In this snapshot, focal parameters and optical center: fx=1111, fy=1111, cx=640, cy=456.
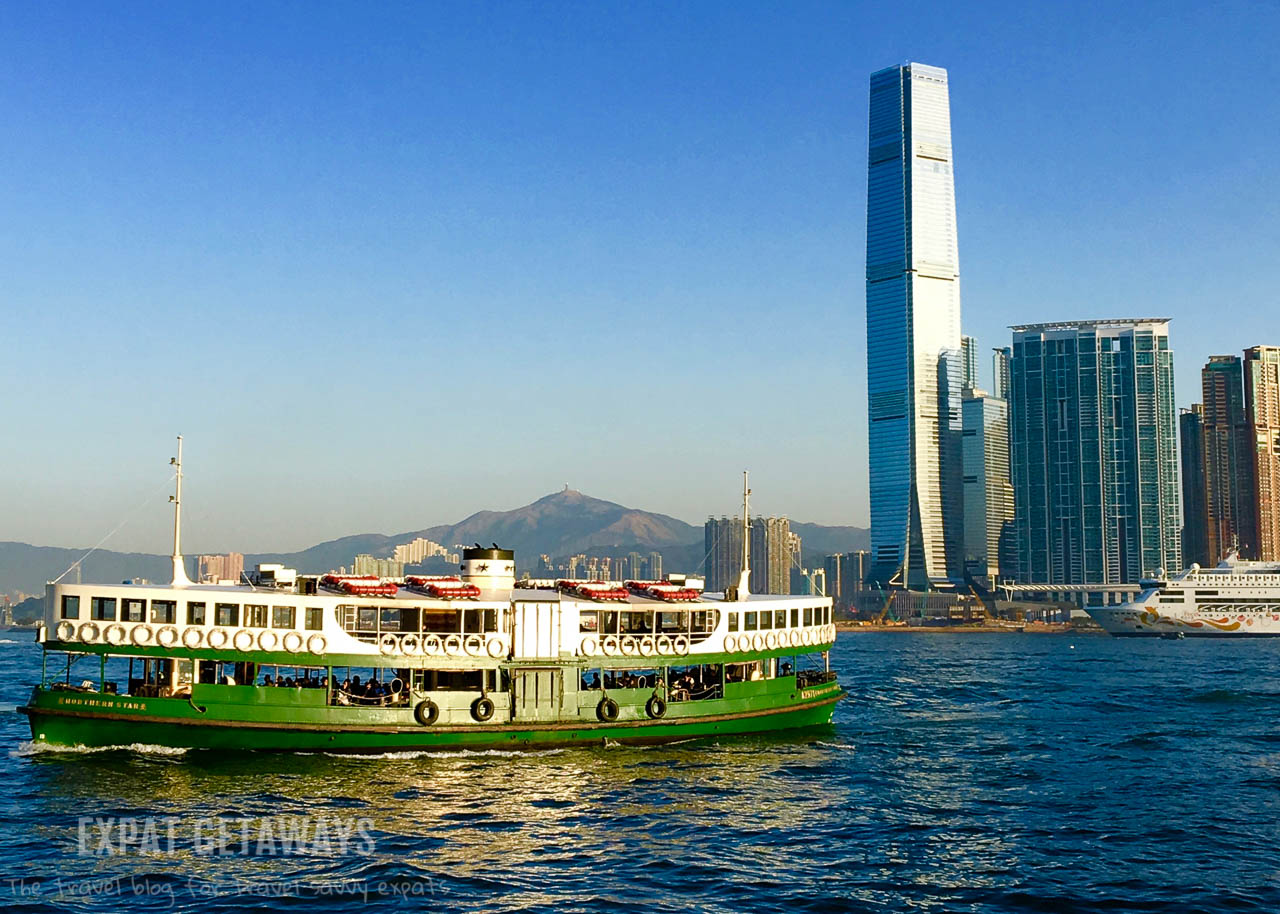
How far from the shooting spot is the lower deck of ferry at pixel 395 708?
37.6 metres

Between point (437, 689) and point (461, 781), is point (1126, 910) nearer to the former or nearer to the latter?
point (461, 781)

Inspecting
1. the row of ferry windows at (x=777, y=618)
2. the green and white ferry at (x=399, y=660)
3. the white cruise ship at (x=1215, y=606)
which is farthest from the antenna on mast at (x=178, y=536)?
the white cruise ship at (x=1215, y=606)

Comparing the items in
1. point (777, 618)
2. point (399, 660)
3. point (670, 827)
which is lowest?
point (670, 827)

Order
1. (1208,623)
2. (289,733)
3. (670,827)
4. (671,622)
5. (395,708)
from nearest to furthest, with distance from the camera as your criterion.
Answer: (670,827), (289,733), (395,708), (671,622), (1208,623)

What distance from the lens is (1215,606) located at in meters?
167

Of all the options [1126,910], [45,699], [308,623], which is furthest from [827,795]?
[45,699]

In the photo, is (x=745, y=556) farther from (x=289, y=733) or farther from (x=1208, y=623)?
(x=1208, y=623)

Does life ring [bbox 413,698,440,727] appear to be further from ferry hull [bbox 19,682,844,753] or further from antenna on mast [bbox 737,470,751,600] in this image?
antenna on mast [bbox 737,470,751,600]

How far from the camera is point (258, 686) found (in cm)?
3812

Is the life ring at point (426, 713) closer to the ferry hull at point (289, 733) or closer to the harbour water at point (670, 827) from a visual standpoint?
the ferry hull at point (289, 733)

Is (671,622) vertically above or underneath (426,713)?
above

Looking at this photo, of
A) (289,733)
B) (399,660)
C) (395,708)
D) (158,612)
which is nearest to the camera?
(289,733)

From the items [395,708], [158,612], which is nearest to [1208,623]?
[395,708]

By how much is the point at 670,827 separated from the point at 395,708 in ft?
39.7
